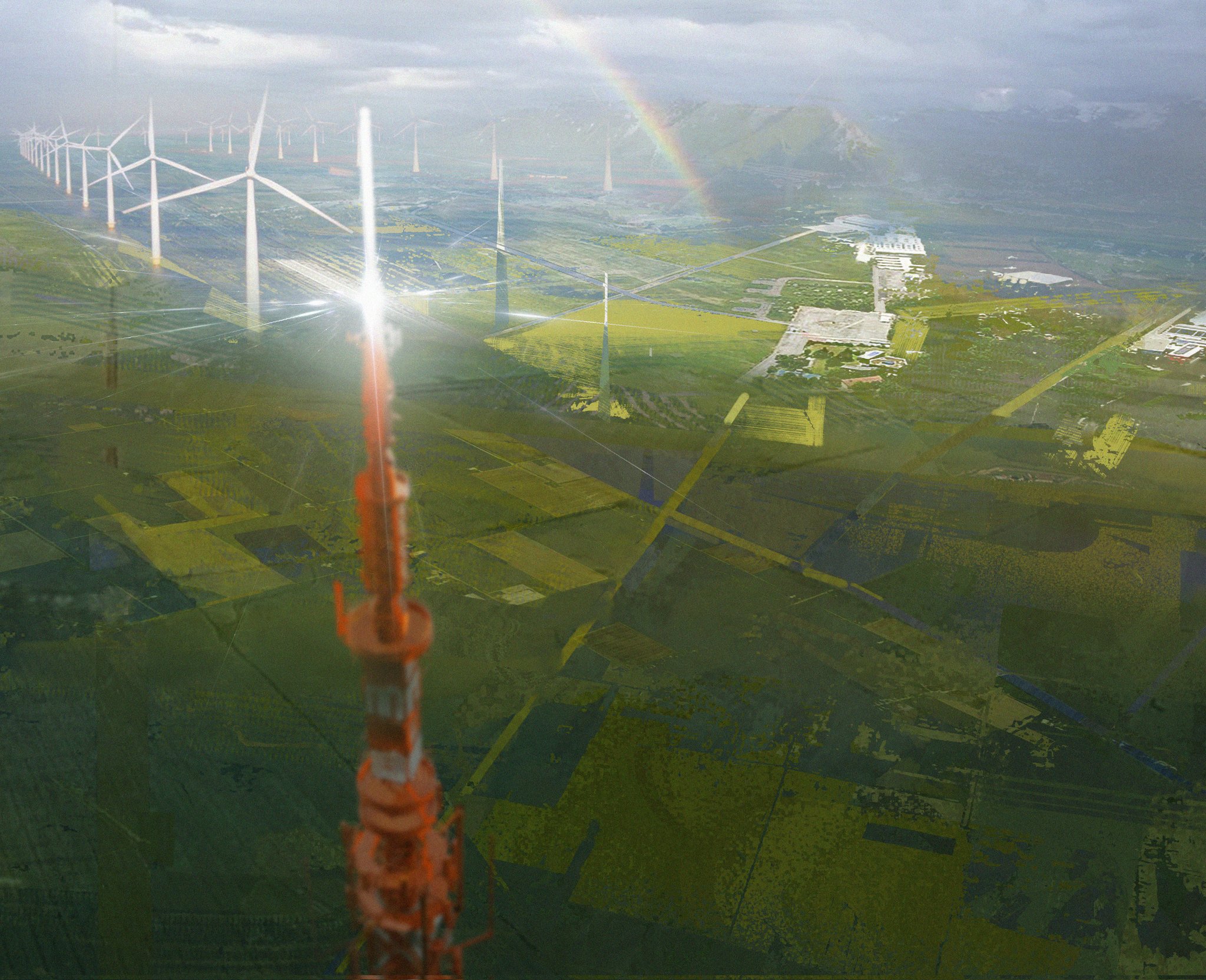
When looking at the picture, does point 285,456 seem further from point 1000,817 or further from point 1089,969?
point 1089,969

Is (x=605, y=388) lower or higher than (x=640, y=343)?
lower

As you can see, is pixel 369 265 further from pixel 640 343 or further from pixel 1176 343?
pixel 1176 343

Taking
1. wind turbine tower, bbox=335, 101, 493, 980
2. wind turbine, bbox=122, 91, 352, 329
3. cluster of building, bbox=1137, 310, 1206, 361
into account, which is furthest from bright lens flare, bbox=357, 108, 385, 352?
cluster of building, bbox=1137, 310, 1206, 361

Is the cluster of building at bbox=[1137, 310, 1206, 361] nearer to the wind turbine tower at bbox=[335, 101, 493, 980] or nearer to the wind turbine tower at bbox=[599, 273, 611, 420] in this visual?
the wind turbine tower at bbox=[599, 273, 611, 420]

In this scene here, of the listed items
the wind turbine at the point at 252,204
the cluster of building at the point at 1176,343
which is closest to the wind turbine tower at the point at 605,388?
the wind turbine at the point at 252,204

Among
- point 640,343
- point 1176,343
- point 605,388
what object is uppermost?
point 1176,343

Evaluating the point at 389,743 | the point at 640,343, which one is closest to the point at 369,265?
the point at 389,743

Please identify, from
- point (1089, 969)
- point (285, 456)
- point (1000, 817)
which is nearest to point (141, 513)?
point (285, 456)

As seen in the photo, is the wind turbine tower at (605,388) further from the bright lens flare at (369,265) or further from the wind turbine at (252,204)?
the bright lens flare at (369,265)
